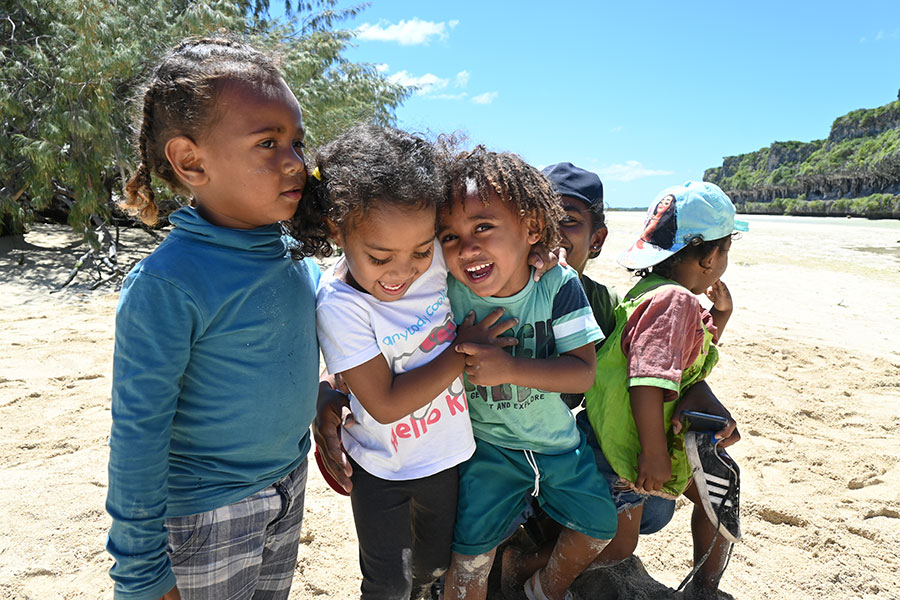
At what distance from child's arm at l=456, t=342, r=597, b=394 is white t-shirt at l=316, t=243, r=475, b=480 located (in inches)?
5.1

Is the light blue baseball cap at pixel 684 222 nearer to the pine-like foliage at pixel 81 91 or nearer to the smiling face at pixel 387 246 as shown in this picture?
the smiling face at pixel 387 246

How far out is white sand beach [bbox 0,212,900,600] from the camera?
7.53ft

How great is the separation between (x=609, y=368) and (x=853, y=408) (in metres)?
3.08

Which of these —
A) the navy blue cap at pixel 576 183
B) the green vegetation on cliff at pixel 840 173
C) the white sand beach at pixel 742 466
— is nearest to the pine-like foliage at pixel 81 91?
the white sand beach at pixel 742 466

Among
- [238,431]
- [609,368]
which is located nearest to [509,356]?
[609,368]

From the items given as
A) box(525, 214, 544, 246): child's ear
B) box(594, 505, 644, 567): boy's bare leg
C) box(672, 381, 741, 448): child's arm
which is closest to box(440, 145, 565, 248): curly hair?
box(525, 214, 544, 246): child's ear

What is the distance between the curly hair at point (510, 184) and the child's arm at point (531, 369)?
38cm

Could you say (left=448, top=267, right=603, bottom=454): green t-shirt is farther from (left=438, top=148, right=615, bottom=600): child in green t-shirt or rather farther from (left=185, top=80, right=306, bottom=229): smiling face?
(left=185, top=80, right=306, bottom=229): smiling face

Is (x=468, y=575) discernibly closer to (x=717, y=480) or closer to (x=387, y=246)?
(x=717, y=480)

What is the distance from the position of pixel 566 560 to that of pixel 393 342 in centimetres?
100

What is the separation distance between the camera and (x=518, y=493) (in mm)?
1787

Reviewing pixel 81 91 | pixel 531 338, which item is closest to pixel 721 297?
pixel 531 338

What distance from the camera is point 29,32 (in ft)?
29.9

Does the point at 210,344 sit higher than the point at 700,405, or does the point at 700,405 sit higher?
the point at 210,344
